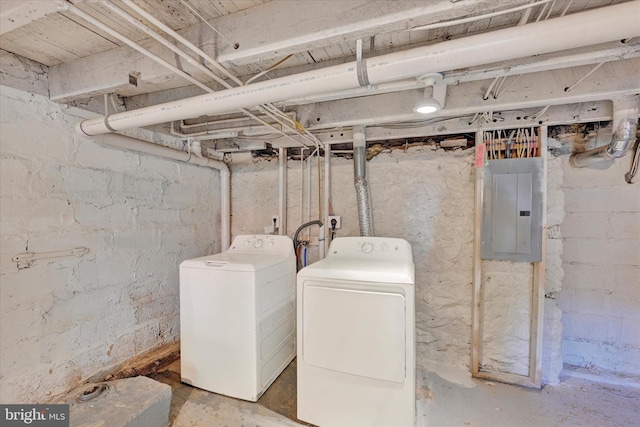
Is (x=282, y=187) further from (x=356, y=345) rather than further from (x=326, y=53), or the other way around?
(x=356, y=345)

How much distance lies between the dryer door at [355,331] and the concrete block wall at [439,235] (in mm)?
978

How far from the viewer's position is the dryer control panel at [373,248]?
1.97 meters

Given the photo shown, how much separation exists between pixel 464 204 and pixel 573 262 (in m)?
0.91

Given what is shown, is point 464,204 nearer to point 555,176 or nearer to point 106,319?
point 555,176

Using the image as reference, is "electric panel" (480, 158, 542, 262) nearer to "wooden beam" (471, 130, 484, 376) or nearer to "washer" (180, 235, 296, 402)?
"wooden beam" (471, 130, 484, 376)

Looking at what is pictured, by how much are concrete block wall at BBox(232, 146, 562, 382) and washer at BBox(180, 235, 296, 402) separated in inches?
37.6

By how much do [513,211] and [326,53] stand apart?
1.72m

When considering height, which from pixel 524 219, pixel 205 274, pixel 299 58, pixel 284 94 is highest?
pixel 299 58

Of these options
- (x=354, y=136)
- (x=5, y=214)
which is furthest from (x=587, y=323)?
(x=5, y=214)

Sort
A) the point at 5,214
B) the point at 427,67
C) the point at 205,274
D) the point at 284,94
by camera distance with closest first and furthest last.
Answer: the point at 427,67 < the point at 284,94 < the point at 5,214 < the point at 205,274

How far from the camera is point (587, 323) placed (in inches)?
83.3

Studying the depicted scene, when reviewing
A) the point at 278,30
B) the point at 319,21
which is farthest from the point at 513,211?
the point at 278,30

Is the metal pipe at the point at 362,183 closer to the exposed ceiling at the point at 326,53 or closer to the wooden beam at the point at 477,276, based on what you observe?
the exposed ceiling at the point at 326,53

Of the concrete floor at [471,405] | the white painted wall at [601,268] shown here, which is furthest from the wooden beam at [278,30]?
the concrete floor at [471,405]
